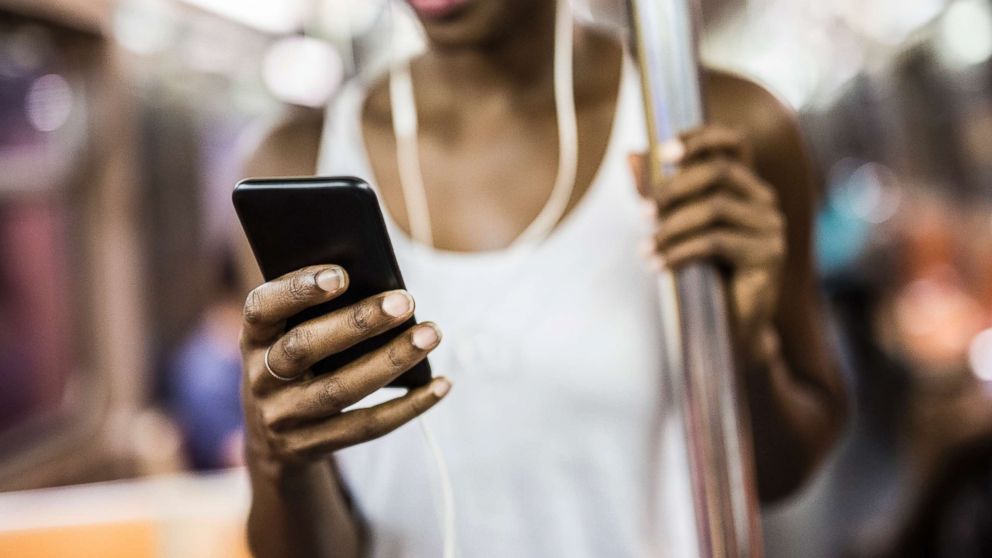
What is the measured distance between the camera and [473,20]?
388 millimetres

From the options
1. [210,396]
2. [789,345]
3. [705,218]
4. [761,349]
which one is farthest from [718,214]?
[210,396]

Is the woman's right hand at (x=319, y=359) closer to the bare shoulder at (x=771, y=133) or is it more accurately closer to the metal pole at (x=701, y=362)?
the metal pole at (x=701, y=362)

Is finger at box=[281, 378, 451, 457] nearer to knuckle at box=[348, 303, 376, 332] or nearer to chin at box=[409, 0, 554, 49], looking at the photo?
knuckle at box=[348, 303, 376, 332]

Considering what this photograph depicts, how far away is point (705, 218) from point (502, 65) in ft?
0.43

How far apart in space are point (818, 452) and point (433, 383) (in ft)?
1.16

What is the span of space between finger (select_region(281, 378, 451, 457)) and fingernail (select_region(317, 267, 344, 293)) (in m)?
0.05

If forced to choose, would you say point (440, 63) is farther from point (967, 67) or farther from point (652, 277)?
point (967, 67)

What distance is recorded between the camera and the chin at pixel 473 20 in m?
0.37

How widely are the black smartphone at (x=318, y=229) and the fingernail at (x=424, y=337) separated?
16 millimetres

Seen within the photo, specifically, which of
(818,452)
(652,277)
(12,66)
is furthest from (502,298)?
(12,66)

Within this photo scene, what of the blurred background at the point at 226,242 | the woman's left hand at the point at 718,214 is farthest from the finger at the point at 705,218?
the blurred background at the point at 226,242

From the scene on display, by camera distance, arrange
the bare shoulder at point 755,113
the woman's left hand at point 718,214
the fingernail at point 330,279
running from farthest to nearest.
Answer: the bare shoulder at point 755,113 < the woman's left hand at point 718,214 < the fingernail at point 330,279

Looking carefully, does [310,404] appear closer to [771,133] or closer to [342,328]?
[342,328]

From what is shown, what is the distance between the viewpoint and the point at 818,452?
0.54 metres
